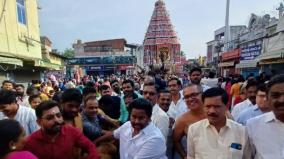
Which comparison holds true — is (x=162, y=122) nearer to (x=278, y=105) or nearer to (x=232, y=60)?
(x=278, y=105)

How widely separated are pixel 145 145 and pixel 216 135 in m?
0.62

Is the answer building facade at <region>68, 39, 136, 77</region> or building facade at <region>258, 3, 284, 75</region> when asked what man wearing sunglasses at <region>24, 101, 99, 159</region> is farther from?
building facade at <region>68, 39, 136, 77</region>

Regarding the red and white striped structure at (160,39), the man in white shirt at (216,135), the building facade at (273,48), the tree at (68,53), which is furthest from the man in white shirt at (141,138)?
the tree at (68,53)

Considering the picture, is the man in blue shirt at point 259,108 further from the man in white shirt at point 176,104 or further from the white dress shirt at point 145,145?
the white dress shirt at point 145,145

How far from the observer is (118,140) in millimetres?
3480

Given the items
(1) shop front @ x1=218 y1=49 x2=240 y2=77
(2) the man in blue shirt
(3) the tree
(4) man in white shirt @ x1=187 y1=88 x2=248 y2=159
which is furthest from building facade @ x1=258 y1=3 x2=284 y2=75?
(3) the tree

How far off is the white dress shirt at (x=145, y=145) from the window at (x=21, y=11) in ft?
44.3

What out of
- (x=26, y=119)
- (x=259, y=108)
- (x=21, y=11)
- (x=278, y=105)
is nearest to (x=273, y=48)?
(x=21, y=11)

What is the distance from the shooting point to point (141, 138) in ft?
9.47

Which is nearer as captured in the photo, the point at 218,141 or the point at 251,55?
the point at 218,141

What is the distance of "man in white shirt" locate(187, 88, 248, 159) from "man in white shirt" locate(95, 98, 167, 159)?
11.3 inches

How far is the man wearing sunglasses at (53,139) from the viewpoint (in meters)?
2.71

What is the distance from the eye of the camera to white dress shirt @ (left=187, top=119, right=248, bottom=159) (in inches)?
101

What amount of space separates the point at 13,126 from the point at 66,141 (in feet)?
2.13
